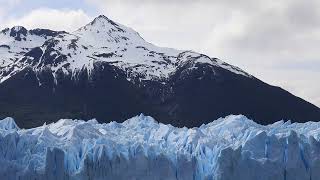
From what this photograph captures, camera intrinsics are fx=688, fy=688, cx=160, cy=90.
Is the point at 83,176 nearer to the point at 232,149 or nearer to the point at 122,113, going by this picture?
the point at 232,149

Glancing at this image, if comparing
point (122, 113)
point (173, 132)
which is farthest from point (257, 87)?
point (173, 132)

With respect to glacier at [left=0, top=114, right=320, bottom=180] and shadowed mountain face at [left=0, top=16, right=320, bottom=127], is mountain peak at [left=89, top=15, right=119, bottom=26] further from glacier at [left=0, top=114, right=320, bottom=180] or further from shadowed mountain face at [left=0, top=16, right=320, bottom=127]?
glacier at [left=0, top=114, right=320, bottom=180]

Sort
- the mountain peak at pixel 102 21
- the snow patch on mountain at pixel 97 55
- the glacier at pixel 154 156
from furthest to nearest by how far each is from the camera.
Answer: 1. the mountain peak at pixel 102 21
2. the snow patch on mountain at pixel 97 55
3. the glacier at pixel 154 156

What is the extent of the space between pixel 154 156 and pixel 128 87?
6447 centimetres

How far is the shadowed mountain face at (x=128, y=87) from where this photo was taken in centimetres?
9094

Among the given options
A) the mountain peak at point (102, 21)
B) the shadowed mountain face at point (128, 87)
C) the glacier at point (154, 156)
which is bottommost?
the glacier at point (154, 156)

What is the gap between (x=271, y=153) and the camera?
122ft

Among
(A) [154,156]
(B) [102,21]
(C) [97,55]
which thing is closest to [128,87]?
(C) [97,55]

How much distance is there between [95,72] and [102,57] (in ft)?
22.0

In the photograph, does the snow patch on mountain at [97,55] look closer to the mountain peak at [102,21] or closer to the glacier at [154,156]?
the mountain peak at [102,21]

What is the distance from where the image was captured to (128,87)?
9975 cm

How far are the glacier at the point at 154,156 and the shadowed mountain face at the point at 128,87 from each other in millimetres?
42832

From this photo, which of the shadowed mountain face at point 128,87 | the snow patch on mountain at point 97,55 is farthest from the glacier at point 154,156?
the snow patch on mountain at point 97,55

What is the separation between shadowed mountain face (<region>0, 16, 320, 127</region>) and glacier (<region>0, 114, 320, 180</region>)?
42.8m
